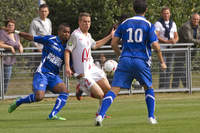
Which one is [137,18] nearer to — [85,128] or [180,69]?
[85,128]

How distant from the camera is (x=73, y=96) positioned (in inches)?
730

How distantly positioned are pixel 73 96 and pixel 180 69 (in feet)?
11.2

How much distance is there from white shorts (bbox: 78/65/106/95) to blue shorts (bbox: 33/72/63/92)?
516 millimetres

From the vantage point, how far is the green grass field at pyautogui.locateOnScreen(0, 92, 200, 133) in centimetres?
996

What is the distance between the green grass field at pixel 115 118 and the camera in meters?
9.96

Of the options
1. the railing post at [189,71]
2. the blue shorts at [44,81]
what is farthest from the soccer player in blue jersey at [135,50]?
the railing post at [189,71]

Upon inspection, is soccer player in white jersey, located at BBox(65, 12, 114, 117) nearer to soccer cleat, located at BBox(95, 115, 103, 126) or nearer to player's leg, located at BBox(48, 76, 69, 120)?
player's leg, located at BBox(48, 76, 69, 120)

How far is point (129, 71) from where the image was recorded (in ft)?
34.2

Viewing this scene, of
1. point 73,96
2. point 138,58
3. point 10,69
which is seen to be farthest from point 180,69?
point 138,58

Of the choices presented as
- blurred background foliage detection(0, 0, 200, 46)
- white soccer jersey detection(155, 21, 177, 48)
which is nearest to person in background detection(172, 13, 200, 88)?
white soccer jersey detection(155, 21, 177, 48)

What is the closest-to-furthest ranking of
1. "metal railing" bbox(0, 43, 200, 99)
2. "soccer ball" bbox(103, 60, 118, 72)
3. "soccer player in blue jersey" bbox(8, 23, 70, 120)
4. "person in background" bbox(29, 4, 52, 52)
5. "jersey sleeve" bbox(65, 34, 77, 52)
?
"jersey sleeve" bbox(65, 34, 77, 52), "soccer player in blue jersey" bbox(8, 23, 70, 120), "soccer ball" bbox(103, 60, 118, 72), "person in background" bbox(29, 4, 52, 52), "metal railing" bbox(0, 43, 200, 99)

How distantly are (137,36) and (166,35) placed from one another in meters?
8.01

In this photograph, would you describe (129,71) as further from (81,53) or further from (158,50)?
(81,53)

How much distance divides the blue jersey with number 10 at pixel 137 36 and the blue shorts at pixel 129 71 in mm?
A: 89
